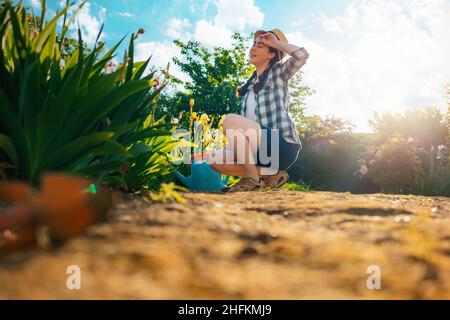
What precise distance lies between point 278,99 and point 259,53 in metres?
0.54

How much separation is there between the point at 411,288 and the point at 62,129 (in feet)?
4.66

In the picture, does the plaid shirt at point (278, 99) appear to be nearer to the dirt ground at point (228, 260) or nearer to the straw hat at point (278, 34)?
the straw hat at point (278, 34)

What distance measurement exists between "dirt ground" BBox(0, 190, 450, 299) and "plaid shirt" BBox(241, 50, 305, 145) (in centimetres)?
236

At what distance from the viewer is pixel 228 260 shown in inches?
34.0

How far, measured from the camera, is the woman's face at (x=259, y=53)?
3809mm

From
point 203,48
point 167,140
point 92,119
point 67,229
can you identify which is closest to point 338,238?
point 67,229

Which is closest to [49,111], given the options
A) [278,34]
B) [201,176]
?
[201,176]

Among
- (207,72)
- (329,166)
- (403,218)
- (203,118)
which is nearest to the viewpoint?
(403,218)

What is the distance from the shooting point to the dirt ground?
2.35 ft

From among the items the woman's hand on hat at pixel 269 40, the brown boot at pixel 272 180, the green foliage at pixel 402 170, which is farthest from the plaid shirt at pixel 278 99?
the green foliage at pixel 402 170

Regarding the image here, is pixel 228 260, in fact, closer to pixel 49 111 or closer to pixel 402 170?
pixel 49 111

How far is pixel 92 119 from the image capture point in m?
1.74

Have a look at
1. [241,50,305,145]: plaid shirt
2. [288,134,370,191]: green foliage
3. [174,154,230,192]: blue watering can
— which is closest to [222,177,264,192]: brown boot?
[241,50,305,145]: plaid shirt
